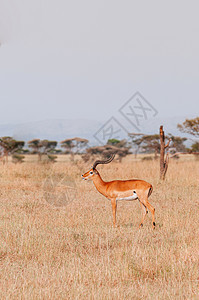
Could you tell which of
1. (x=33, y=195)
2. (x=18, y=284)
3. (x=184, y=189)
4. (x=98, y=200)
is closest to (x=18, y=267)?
(x=18, y=284)

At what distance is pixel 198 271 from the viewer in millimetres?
4707

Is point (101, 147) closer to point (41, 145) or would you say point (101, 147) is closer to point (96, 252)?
point (41, 145)

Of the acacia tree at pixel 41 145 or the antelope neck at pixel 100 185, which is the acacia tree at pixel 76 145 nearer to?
the acacia tree at pixel 41 145

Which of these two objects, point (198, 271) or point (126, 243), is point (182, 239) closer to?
point (126, 243)

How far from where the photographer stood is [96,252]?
5.70m

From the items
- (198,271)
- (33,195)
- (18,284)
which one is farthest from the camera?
(33,195)

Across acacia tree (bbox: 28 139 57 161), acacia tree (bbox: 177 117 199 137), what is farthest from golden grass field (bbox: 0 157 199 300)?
acacia tree (bbox: 28 139 57 161)

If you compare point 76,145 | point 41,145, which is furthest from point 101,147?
point 41,145

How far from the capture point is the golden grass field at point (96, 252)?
13.5 ft

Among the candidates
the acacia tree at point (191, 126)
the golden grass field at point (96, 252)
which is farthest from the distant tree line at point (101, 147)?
the golden grass field at point (96, 252)

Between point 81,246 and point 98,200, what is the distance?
5432 mm

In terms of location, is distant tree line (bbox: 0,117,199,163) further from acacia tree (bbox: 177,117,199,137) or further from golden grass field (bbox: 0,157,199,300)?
golden grass field (bbox: 0,157,199,300)

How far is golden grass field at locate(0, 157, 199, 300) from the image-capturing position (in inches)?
162

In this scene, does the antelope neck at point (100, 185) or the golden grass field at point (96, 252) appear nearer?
the golden grass field at point (96, 252)
